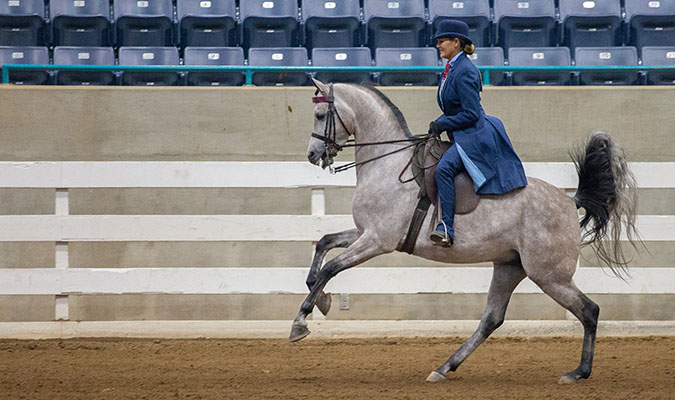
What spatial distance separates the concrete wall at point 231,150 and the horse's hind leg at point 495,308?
5.48 ft

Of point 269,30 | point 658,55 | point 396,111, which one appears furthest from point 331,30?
point 396,111

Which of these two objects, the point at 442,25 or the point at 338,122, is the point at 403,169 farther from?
the point at 442,25

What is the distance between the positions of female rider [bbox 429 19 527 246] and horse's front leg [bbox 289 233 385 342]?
43 cm

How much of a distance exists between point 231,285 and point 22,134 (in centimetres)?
236

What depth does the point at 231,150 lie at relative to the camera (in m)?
7.34

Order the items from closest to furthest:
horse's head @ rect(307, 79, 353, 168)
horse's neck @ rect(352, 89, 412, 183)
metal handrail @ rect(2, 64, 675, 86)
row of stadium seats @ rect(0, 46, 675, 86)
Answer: horse's head @ rect(307, 79, 353, 168)
horse's neck @ rect(352, 89, 412, 183)
metal handrail @ rect(2, 64, 675, 86)
row of stadium seats @ rect(0, 46, 675, 86)

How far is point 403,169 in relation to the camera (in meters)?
Result: 5.46

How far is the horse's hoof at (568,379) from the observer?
5.32 m

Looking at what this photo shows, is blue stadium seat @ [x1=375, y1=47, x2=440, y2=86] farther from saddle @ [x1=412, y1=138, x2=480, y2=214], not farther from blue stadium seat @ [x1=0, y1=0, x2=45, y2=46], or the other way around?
blue stadium seat @ [x1=0, y1=0, x2=45, y2=46]

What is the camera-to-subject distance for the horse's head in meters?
5.42

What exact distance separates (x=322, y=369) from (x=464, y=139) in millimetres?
2043

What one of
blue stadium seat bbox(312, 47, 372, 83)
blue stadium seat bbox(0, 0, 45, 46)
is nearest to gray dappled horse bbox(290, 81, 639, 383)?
blue stadium seat bbox(312, 47, 372, 83)

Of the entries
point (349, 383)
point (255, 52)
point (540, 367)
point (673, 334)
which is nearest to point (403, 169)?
point (349, 383)

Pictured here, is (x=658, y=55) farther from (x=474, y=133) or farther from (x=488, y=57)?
(x=474, y=133)
